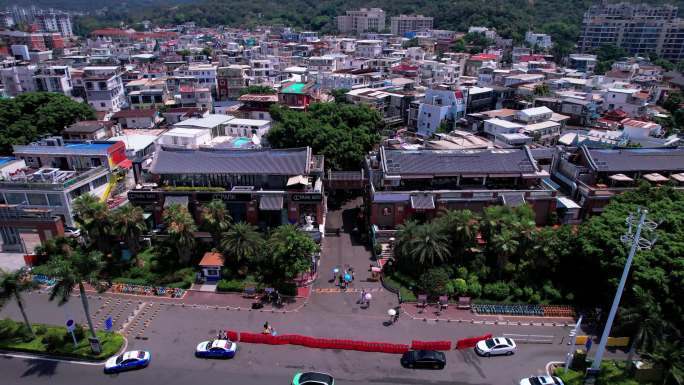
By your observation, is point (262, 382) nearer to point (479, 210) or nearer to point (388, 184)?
point (388, 184)

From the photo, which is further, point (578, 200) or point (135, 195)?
point (578, 200)

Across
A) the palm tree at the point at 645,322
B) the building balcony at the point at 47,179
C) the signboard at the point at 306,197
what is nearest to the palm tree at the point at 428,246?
the signboard at the point at 306,197

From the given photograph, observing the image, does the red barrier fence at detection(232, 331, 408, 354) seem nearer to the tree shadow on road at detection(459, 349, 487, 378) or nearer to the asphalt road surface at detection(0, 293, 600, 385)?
the asphalt road surface at detection(0, 293, 600, 385)

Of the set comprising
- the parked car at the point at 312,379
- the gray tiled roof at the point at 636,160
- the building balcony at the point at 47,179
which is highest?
the gray tiled roof at the point at 636,160

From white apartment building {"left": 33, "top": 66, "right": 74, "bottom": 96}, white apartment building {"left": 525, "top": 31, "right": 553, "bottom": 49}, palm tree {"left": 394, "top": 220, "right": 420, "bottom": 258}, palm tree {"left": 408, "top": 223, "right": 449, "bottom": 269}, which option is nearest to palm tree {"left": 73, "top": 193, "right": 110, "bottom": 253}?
palm tree {"left": 394, "top": 220, "right": 420, "bottom": 258}

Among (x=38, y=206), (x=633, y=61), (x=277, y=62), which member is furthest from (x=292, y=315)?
(x=633, y=61)

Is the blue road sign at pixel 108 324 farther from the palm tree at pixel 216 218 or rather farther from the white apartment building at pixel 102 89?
the white apartment building at pixel 102 89

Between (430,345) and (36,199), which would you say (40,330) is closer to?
(36,199)
